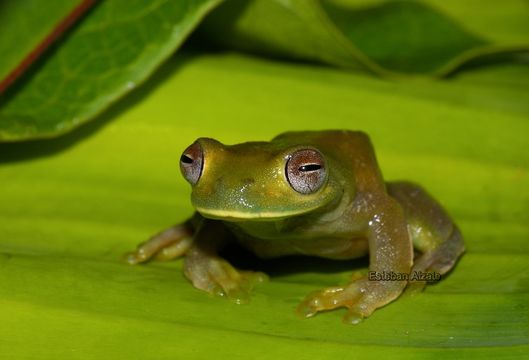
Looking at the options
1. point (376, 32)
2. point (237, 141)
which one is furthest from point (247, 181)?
point (376, 32)

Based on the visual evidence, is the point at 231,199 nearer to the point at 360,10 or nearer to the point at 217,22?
the point at 217,22

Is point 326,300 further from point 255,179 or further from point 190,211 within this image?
point 190,211

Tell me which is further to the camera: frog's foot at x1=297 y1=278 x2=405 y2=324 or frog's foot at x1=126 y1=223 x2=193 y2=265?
frog's foot at x1=126 y1=223 x2=193 y2=265

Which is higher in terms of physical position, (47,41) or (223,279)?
(47,41)

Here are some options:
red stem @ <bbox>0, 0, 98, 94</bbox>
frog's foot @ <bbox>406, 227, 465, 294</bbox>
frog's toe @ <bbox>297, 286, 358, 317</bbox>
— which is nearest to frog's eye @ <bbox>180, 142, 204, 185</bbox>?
frog's toe @ <bbox>297, 286, 358, 317</bbox>

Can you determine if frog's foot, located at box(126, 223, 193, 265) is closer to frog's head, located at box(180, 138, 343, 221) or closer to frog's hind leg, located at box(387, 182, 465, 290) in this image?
frog's head, located at box(180, 138, 343, 221)

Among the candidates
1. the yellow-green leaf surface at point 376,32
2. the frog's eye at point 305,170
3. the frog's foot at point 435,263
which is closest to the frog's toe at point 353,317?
the frog's foot at point 435,263
